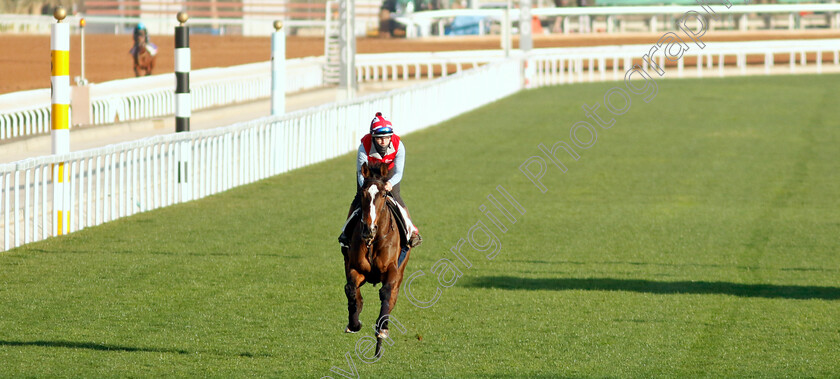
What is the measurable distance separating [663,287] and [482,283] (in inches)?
60.9

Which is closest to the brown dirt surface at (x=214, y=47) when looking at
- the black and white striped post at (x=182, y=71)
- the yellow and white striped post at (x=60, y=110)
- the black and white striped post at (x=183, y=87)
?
the black and white striped post at (x=182, y=71)

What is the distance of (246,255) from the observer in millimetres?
11086

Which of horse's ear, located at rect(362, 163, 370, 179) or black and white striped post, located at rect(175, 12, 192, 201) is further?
black and white striped post, located at rect(175, 12, 192, 201)

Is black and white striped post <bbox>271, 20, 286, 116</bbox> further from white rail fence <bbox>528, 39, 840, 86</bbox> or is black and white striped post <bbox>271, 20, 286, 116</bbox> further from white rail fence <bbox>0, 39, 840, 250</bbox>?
white rail fence <bbox>528, 39, 840, 86</bbox>

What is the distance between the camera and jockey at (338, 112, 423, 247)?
23.3ft

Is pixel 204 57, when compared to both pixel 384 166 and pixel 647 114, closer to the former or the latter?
pixel 647 114

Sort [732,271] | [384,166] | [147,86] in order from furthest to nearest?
1. [147,86]
2. [732,271]
3. [384,166]

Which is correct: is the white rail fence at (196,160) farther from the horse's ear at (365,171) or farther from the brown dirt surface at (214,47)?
the brown dirt surface at (214,47)

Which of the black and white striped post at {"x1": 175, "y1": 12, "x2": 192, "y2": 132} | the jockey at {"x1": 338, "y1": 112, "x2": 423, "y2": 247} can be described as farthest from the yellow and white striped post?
the jockey at {"x1": 338, "y1": 112, "x2": 423, "y2": 247}

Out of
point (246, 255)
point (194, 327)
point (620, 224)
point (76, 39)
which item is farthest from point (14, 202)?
point (76, 39)

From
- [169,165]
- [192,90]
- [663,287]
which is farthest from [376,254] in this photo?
[192,90]

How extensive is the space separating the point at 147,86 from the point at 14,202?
15.0 metres

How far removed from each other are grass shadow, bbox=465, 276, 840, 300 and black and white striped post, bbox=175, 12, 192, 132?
6.26 metres

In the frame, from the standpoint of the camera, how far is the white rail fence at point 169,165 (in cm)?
1153
